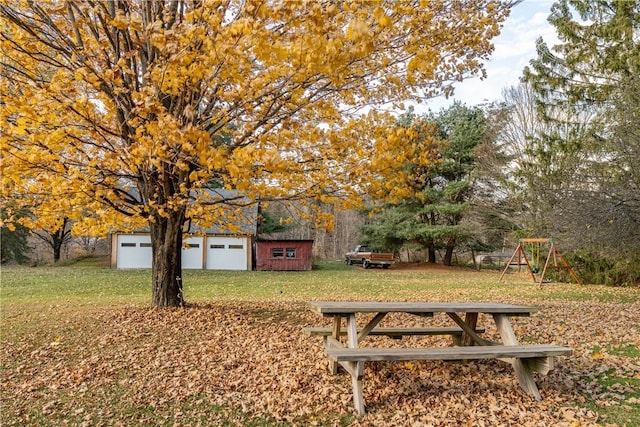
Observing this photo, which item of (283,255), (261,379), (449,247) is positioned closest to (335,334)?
(261,379)

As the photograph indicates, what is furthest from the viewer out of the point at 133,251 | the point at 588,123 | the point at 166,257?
the point at 133,251

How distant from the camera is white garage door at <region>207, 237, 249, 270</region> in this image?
2584cm

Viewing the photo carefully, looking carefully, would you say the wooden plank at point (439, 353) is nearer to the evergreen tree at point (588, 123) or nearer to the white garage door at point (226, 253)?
the evergreen tree at point (588, 123)

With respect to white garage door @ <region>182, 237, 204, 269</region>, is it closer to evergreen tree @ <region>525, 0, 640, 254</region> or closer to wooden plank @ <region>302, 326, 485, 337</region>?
evergreen tree @ <region>525, 0, 640, 254</region>

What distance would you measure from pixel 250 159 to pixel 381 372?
8.71 feet

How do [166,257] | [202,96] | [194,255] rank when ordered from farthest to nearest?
[194,255] < [166,257] < [202,96]

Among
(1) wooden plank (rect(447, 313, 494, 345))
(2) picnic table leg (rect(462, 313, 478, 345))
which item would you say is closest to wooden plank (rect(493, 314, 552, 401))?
(1) wooden plank (rect(447, 313, 494, 345))

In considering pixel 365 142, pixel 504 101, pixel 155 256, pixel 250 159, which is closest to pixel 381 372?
pixel 250 159

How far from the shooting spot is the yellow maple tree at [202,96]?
461 cm

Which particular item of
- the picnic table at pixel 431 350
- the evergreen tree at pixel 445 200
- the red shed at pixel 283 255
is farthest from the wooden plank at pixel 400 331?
the red shed at pixel 283 255

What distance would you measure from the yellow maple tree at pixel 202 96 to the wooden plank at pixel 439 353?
1899mm

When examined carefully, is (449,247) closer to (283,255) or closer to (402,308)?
(283,255)

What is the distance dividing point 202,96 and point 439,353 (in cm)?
451

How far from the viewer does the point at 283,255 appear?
88.5ft
